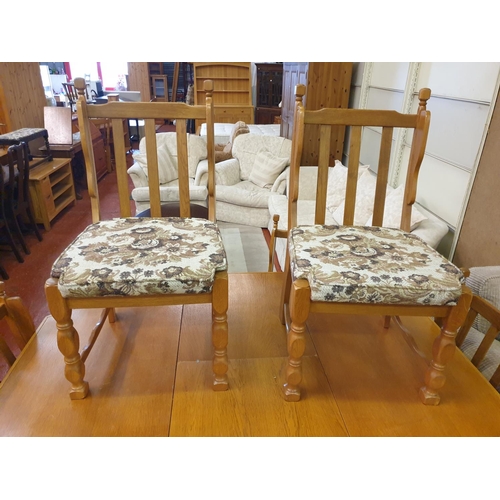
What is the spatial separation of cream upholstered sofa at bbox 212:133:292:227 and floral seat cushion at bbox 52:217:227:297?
2.50m

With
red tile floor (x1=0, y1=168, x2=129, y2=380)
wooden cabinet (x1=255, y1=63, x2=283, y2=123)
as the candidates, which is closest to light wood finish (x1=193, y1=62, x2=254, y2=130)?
wooden cabinet (x1=255, y1=63, x2=283, y2=123)

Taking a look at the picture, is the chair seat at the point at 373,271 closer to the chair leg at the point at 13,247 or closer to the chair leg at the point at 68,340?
the chair leg at the point at 68,340

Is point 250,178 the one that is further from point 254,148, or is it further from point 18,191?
point 18,191

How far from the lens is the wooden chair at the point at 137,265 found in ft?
3.37

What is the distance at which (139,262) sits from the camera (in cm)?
108

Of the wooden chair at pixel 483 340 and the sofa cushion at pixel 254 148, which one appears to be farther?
the sofa cushion at pixel 254 148

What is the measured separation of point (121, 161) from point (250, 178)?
109 inches

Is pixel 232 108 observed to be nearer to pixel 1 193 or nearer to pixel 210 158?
pixel 1 193

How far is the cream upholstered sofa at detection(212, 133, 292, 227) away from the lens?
3.78 metres

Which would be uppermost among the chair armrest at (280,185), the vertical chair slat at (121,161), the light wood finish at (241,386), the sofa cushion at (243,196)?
the vertical chair slat at (121,161)

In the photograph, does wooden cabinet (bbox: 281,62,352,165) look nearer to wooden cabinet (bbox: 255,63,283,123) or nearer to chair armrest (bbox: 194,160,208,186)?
chair armrest (bbox: 194,160,208,186)

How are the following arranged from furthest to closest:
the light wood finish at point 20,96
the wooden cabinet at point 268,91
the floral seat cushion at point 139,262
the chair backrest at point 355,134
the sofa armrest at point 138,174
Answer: the wooden cabinet at point 268,91 → the light wood finish at point 20,96 → the sofa armrest at point 138,174 → the chair backrest at point 355,134 → the floral seat cushion at point 139,262

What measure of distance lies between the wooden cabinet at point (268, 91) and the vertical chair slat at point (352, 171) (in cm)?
618

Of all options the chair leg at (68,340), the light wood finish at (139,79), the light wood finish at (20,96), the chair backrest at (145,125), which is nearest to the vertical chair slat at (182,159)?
the chair backrest at (145,125)
